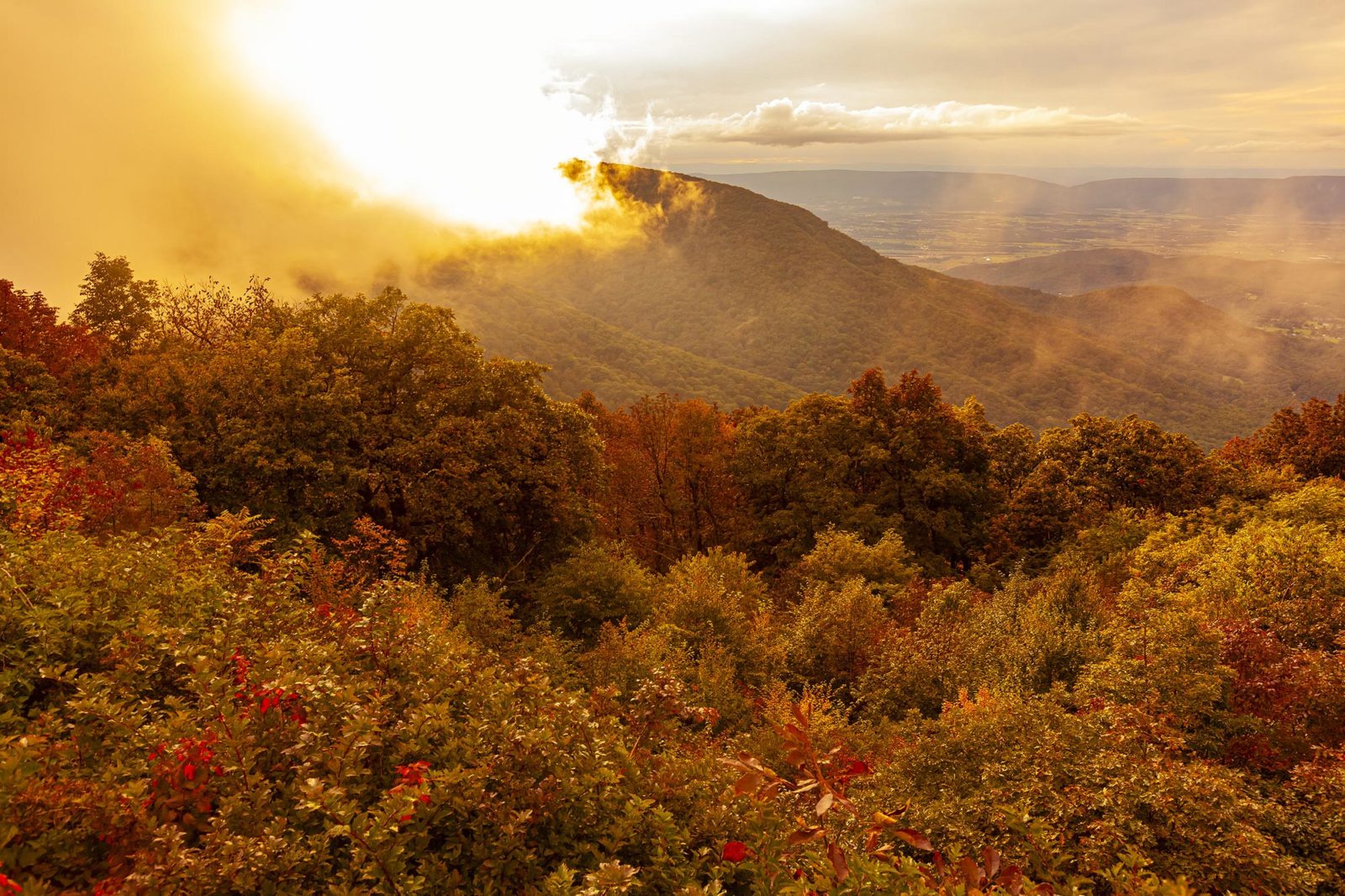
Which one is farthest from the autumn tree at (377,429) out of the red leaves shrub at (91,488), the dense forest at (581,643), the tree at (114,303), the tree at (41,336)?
the tree at (114,303)

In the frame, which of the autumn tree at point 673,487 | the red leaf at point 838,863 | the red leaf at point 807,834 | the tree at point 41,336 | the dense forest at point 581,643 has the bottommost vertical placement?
the autumn tree at point 673,487

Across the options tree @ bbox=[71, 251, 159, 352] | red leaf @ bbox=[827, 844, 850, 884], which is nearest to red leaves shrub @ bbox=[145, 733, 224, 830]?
red leaf @ bbox=[827, 844, 850, 884]

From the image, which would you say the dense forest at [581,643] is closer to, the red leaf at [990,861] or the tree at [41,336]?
the tree at [41,336]

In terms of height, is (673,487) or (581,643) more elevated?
(581,643)

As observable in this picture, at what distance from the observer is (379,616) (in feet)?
22.9

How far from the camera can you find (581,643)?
18.1m

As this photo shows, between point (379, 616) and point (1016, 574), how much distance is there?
2000cm

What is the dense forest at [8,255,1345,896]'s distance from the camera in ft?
15.1

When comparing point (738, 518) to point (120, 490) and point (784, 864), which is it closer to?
point (120, 490)

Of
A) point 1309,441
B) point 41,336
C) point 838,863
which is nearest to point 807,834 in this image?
point 838,863

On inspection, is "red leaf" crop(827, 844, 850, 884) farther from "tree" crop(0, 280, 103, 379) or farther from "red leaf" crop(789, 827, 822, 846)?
"tree" crop(0, 280, 103, 379)

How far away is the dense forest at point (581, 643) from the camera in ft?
15.1

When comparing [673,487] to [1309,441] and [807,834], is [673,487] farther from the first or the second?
[1309,441]

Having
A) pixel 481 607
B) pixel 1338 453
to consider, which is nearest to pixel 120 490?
pixel 481 607
